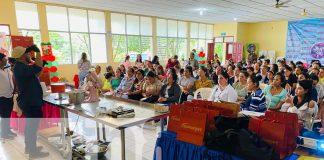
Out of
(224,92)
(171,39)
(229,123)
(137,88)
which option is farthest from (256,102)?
(171,39)

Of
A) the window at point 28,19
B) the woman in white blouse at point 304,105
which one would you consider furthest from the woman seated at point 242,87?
A: the window at point 28,19

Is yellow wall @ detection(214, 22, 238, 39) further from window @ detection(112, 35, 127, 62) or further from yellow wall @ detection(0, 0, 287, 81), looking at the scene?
window @ detection(112, 35, 127, 62)

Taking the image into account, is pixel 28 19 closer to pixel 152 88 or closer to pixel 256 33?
pixel 152 88

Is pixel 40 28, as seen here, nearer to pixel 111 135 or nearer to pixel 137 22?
pixel 137 22

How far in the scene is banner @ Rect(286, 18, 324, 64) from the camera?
33.6ft

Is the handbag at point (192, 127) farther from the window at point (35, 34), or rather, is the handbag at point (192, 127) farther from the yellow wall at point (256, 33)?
the yellow wall at point (256, 33)

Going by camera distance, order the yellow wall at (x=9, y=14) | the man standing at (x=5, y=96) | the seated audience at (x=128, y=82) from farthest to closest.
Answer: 1. the yellow wall at (x=9, y=14)
2. the seated audience at (x=128, y=82)
3. the man standing at (x=5, y=96)

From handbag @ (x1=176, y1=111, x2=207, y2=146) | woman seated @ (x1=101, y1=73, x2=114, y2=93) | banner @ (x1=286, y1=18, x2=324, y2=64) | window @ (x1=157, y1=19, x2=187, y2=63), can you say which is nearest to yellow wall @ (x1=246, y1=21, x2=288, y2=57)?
banner @ (x1=286, y1=18, x2=324, y2=64)

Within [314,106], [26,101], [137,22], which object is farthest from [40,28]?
[314,106]

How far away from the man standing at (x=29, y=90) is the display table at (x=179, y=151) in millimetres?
1842

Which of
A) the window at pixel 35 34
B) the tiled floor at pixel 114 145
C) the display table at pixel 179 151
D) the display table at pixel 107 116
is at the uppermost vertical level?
the window at pixel 35 34

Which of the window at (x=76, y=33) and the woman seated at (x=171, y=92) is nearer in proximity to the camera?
the woman seated at (x=171, y=92)

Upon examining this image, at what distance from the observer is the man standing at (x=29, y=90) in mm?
2665

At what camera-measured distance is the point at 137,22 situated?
9852mm
